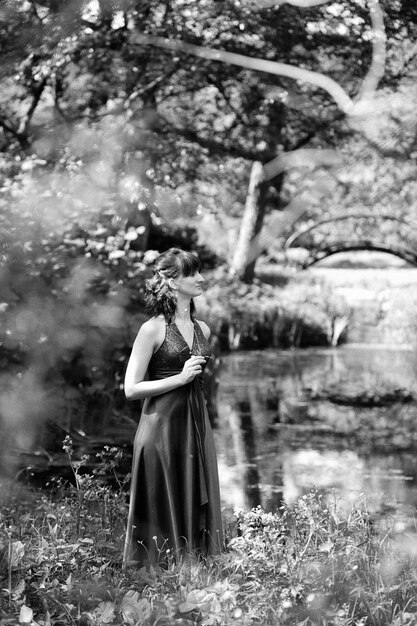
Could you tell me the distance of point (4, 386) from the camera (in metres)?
5.40

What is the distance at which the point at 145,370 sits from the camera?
151 inches

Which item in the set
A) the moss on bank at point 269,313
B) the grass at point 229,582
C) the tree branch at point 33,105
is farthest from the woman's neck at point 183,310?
the moss on bank at point 269,313

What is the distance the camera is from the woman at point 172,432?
12.7ft

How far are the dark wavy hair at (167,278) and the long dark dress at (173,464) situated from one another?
8 cm

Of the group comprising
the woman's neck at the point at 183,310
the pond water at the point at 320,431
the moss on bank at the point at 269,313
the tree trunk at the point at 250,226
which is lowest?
the pond water at the point at 320,431

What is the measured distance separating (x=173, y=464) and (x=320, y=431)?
556cm

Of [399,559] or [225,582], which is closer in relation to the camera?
[225,582]

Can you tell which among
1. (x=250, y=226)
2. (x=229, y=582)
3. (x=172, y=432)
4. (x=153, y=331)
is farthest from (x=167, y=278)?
(x=250, y=226)

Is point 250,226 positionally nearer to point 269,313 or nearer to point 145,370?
point 269,313

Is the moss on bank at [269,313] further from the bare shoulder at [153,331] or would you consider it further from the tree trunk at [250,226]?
the bare shoulder at [153,331]

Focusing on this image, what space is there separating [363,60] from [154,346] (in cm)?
721

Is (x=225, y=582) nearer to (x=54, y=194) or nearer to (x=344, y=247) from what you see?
(x=54, y=194)

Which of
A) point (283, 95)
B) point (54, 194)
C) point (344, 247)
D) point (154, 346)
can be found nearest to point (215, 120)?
point (283, 95)

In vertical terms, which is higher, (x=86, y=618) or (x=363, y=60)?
(x=363, y=60)
